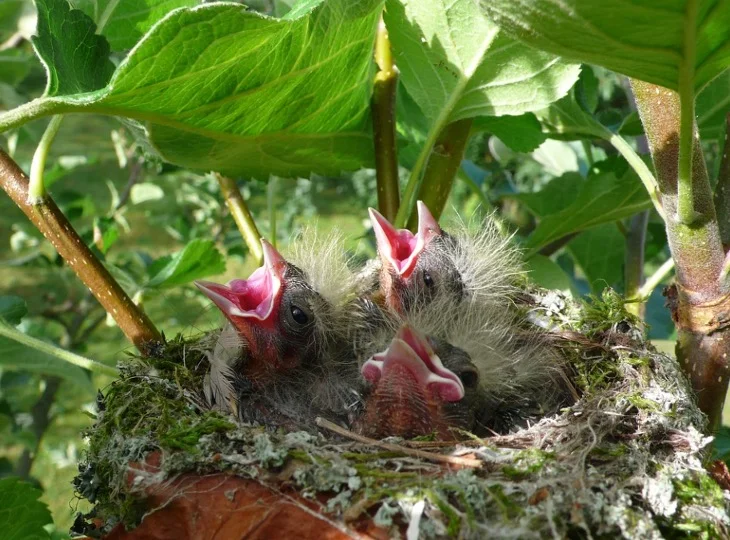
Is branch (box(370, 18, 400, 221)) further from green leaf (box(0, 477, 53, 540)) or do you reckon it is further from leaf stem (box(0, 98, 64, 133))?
green leaf (box(0, 477, 53, 540))

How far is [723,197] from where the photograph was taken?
3.36 ft

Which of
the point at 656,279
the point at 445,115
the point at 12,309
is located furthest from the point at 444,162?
the point at 12,309

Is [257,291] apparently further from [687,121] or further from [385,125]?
[687,121]

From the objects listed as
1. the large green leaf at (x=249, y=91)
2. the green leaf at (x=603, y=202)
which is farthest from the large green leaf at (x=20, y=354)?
the green leaf at (x=603, y=202)

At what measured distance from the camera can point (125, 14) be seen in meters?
1.22

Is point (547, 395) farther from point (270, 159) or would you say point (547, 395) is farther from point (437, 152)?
point (270, 159)

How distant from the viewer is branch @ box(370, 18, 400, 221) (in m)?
1.28

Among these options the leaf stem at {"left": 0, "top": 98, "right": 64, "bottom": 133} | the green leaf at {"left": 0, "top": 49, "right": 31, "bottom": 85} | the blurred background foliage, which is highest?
the leaf stem at {"left": 0, "top": 98, "right": 64, "bottom": 133}

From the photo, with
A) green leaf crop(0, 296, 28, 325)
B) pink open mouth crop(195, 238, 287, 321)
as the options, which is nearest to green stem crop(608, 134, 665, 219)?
pink open mouth crop(195, 238, 287, 321)

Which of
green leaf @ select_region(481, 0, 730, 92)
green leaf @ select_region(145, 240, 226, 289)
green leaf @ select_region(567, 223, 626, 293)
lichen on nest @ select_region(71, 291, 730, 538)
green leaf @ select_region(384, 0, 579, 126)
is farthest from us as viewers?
green leaf @ select_region(567, 223, 626, 293)

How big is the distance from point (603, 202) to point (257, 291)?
61 centimetres

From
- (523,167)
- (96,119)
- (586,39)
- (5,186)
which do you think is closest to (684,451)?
(586,39)

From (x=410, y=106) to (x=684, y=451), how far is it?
2.84 ft

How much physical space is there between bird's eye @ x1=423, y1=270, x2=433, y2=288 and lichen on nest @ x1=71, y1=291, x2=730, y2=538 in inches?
14.5
